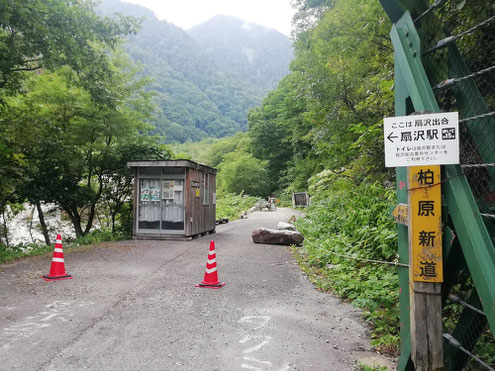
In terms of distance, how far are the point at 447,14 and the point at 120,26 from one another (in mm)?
9090

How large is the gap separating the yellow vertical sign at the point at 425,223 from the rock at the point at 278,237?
27.3 ft

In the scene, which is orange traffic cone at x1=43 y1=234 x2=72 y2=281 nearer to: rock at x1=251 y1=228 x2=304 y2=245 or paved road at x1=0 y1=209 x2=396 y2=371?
paved road at x1=0 y1=209 x2=396 y2=371

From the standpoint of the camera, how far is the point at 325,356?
11.3 ft

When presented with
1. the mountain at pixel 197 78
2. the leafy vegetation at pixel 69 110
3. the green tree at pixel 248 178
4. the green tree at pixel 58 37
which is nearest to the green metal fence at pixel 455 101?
the leafy vegetation at pixel 69 110

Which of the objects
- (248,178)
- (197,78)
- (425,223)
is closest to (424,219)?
(425,223)

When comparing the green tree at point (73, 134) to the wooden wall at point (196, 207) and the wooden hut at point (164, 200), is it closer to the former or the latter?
the wooden hut at point (164, 200)

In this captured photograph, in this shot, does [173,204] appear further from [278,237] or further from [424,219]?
[424,219]

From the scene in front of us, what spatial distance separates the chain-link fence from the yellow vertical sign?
26cm

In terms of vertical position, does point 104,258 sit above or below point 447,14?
below

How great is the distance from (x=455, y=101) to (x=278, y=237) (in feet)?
28.5

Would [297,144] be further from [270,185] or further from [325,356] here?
[325,356]

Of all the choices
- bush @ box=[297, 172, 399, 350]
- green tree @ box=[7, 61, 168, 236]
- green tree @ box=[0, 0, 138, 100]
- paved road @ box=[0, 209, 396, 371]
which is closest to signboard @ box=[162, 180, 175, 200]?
green tree @ box=[7, 61, 168, 236]

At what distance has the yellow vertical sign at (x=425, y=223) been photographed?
2.22 metres

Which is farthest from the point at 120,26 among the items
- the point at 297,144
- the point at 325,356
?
the point at 297,144
